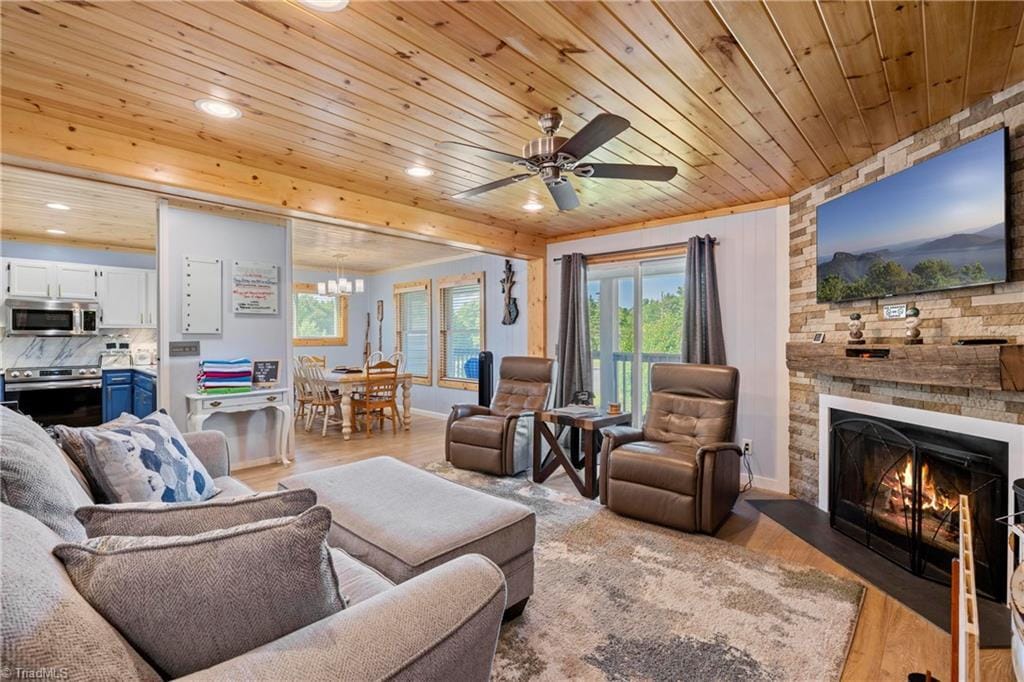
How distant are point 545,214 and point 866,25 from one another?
304 cm

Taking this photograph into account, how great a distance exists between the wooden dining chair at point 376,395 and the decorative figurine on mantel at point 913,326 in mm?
5015

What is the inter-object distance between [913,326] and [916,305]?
23cm

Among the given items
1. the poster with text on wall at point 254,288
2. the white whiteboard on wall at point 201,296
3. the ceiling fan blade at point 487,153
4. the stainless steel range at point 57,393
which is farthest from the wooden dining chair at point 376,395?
the ceiling fan blade at point 487,153

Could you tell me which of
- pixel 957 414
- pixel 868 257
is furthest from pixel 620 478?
pixel 868 257

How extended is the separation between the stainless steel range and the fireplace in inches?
287

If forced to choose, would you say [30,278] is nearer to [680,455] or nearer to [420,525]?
[420,525]

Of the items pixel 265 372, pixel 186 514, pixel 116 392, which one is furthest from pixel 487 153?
pixel 116 392

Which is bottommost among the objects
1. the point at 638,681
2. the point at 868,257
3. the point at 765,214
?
the point at 638,681

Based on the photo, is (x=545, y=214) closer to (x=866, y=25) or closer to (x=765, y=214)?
(x=765, y=214)

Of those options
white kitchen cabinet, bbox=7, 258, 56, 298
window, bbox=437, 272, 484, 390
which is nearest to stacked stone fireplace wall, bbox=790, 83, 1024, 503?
window, bbox=437, 272, 484, 390

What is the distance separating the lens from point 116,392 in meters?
5.67

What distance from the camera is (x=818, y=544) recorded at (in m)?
2.92

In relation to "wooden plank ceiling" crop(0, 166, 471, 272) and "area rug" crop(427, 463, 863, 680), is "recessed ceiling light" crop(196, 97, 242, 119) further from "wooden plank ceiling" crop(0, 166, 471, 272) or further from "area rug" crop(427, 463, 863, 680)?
"area rug" crop(427, 463, 863, 680)

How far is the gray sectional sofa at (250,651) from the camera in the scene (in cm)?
67
